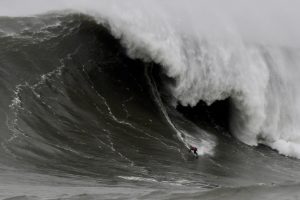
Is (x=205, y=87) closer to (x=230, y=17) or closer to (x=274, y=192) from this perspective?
(x=230, y=17)

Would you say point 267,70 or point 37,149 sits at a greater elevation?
point 267,70

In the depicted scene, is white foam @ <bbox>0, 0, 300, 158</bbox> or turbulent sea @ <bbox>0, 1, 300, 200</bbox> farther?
white foam @ <bbox>0, 0, 300, 158</bbox>

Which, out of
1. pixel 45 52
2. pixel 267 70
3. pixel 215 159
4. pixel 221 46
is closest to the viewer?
pixel 215 159

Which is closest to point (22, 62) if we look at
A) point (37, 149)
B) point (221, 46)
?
point (37, 149)

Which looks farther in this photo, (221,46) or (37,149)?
(221,46)

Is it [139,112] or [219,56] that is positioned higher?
[219,56]

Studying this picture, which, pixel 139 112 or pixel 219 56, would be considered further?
pixel 219 56

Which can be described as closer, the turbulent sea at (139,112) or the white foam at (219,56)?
the turbulent sea at (139,112)

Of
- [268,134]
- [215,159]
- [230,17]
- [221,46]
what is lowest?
[215,159]
